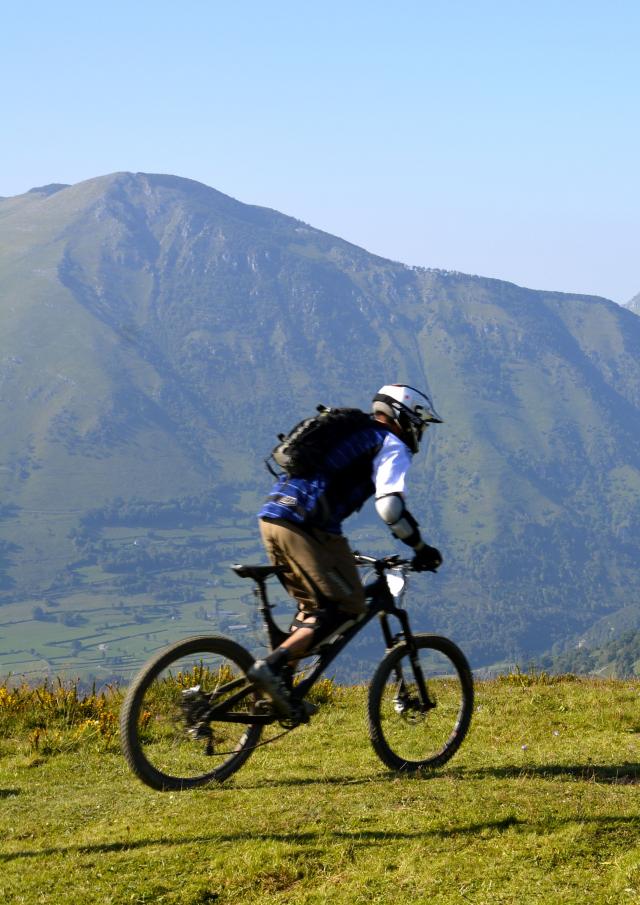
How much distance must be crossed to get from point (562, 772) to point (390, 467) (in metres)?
3.11

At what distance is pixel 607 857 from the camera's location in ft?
20.6

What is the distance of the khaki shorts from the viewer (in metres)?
7.77

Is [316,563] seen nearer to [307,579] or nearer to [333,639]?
[307,579]

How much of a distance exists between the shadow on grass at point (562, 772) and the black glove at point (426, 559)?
1.74m

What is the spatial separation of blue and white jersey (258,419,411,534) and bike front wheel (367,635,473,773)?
1595 mm

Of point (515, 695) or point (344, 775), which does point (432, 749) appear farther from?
point (515, 695)

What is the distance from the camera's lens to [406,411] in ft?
27.0

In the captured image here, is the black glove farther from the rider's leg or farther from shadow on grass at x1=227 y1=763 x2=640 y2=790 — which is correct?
shadow on grass at x1=227 y1=763 x2=640 y2=790

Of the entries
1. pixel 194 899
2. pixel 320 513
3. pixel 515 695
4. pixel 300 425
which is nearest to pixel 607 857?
pixel 194 899

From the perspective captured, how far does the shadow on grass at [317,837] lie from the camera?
659 cm

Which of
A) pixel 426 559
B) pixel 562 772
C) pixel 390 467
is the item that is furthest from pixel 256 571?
pixel 562 772

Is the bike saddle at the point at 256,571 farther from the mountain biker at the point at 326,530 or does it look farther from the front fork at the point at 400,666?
the front fork at the point at 400,666

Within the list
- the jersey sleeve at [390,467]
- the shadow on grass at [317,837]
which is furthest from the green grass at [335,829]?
the jersey sleeve at [390,467]

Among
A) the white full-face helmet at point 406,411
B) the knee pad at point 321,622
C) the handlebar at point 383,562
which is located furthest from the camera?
the handlebar at point 383,562
